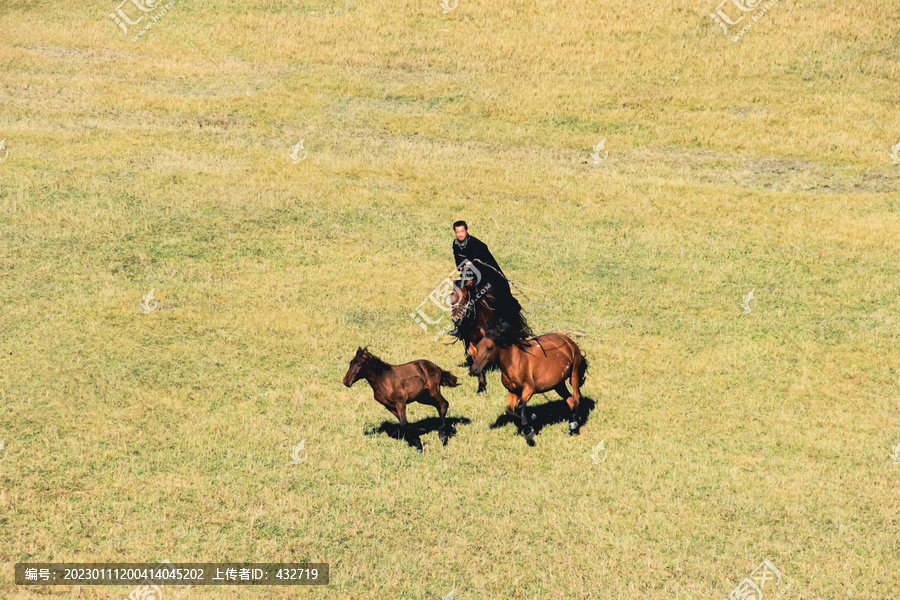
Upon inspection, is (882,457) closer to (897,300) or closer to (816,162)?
(897,300)

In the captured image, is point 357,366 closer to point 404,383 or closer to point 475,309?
point 404,383

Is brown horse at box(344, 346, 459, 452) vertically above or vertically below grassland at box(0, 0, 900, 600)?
above

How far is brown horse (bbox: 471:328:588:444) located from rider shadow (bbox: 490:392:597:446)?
0.39 m

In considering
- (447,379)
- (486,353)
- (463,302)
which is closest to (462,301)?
(463,302)

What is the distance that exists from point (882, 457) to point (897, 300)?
29.9 ft

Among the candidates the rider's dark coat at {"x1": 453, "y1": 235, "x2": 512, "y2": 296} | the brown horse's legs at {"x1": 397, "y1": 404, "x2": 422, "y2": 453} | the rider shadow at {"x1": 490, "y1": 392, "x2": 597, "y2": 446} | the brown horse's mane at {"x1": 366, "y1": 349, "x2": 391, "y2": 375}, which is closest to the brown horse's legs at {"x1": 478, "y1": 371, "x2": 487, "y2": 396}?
the rider shadow at {"x1": 490, "y1": 392, "x2": 597, "y2": 446}

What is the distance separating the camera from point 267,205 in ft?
98.0

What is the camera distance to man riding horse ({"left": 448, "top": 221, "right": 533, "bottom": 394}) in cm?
1788

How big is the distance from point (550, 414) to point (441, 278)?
27.6 feet

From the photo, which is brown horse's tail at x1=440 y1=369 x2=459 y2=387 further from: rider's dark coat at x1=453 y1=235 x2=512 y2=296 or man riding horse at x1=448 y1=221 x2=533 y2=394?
rider's dark coat at x1=453 y1=235 x2=512 y2=296

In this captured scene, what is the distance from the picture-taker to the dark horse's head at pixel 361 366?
14.1 meters

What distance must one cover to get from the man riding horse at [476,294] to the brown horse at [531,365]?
5.43 feet

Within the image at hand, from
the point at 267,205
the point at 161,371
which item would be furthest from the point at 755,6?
the point at 161,371

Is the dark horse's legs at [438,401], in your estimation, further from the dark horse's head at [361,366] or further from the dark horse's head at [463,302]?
the dark horse's head at [463,302]
